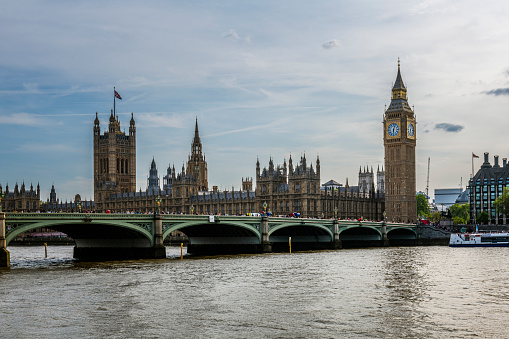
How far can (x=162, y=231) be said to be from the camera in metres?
74.6

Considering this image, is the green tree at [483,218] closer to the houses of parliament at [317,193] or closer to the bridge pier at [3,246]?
the houses of parliament at [317,193]

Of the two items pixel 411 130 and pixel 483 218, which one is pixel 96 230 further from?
pixel 483 218

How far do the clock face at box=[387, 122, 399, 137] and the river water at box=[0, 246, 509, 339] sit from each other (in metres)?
112

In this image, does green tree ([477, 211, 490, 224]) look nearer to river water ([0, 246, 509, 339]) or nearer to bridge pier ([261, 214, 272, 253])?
bridge pier ([261, 214, 272, 253])

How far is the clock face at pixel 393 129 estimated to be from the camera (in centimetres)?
17238

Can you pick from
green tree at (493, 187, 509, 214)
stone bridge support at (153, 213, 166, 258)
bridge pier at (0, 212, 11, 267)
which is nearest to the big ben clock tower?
green tree at (493, 187, 509, 214)

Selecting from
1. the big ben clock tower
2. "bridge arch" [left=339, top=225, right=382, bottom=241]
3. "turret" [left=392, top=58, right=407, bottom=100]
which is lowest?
"bridge arch" [left=339, top=225, right=382, bottom=241]

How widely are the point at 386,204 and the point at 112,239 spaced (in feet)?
347

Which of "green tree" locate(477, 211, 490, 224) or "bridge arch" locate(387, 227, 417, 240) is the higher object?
"green tree" locate(477, 211, 490, 224)

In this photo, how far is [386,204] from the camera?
172750 millimetres

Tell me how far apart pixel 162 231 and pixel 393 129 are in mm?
108678

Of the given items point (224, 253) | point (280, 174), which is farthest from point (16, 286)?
point (280, 174)

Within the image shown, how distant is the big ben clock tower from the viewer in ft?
559

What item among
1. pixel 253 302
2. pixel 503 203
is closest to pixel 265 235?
pixel 253 302
